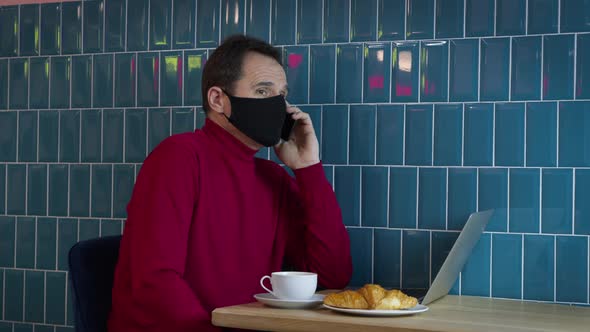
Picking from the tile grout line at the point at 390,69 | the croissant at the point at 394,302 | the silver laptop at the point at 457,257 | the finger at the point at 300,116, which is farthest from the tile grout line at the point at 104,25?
the croissant at the point at 394,302

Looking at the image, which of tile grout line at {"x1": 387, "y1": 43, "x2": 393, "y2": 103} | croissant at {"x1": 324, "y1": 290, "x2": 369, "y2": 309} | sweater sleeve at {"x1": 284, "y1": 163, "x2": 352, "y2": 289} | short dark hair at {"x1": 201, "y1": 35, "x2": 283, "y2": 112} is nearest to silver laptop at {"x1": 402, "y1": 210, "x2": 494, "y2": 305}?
sweater sleeve at {"x1": 284, "y1": 163, "x2": 352, "y2": 289}

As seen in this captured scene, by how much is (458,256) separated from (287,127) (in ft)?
2.09

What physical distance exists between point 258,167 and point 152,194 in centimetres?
49

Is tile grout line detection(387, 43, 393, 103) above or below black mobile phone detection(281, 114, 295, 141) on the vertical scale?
above

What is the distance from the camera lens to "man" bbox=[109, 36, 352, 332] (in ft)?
6.88

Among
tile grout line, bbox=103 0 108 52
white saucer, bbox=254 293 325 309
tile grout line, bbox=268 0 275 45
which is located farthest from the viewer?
tile grout line, bbox=103 0 108 52

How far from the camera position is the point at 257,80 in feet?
7.88

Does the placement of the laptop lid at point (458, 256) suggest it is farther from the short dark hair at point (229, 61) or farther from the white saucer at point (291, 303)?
the short dark hair at point (229, 61)

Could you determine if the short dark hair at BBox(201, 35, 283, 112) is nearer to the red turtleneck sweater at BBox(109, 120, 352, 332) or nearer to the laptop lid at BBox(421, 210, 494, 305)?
the red turtleneck sweater at BBox(109, 120, 352, 332)

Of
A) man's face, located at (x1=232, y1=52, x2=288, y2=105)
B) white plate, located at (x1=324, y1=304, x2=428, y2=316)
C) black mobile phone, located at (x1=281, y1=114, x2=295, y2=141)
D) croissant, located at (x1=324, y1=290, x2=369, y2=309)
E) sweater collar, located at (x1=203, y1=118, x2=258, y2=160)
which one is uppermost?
man's face, located at (x1=232, y1=52, x2=288, y2=105)

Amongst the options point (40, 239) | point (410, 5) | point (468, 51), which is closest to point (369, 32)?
point (410, 5)

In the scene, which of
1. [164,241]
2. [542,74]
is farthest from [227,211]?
[542,74]

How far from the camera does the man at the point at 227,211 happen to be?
2.10 m

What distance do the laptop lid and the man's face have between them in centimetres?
66
